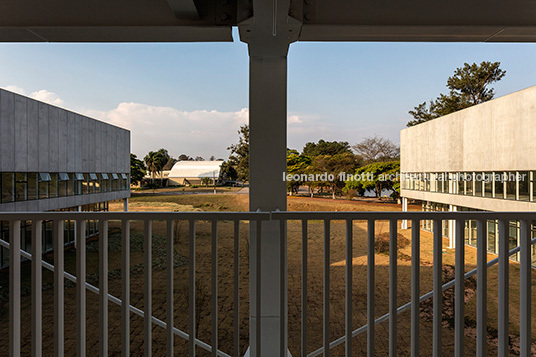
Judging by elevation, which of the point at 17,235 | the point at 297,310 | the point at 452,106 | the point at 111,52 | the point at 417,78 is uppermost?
the point at 111,52

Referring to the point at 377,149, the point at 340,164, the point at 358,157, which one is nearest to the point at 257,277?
the point at 377,149

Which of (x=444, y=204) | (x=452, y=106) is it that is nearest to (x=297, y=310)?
(x=444, y=204)

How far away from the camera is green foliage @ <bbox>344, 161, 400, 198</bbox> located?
27.4 feet

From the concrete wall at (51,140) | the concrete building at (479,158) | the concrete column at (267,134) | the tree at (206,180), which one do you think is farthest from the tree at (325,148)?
the concrete column at (267,134)

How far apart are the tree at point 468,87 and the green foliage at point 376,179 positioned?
1.81m

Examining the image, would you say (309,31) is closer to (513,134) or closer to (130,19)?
(130,19)

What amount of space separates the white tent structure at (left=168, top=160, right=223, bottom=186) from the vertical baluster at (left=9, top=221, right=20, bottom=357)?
4644 millimetres

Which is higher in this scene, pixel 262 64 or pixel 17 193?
pixel 262 64

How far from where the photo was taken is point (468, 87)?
7.23 m

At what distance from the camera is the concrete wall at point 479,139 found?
18.6ft

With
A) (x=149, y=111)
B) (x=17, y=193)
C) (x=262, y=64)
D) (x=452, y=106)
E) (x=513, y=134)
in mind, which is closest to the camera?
(x=262, y=64)

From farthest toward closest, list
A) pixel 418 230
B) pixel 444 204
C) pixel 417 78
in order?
pixel 444 204 → pixel 417 78 → pixel 418 230

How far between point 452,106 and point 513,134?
2.14 m

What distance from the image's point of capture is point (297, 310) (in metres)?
6.06
